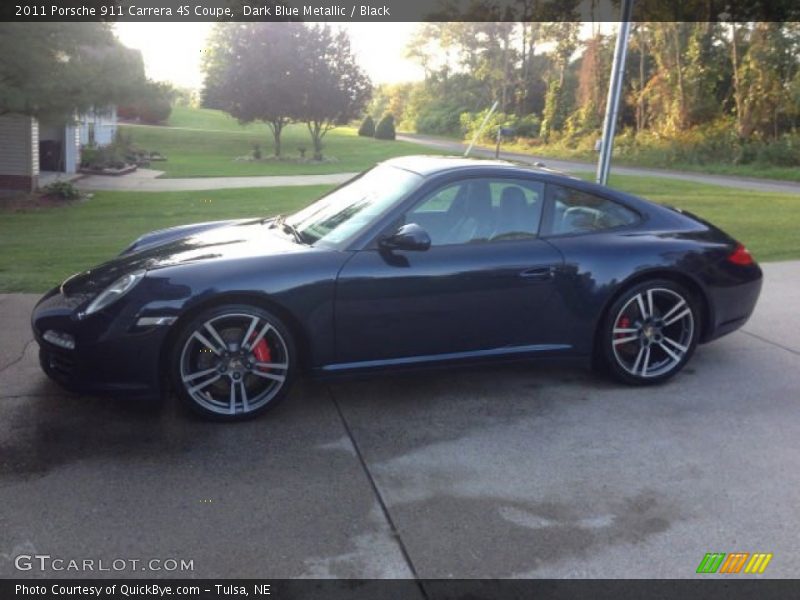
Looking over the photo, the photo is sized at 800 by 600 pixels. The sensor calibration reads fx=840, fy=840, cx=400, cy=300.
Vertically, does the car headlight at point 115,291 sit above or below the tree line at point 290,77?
below

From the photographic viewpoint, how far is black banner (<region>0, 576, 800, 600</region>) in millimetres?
2965

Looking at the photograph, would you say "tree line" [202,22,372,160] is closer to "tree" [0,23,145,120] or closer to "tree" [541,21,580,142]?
"tree" [541,21,580,142]

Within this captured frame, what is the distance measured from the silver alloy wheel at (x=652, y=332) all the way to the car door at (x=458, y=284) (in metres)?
0.51

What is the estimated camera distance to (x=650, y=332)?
5230mm

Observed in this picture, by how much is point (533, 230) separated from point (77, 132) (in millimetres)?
27193

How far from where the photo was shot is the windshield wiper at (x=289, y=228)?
16.5 ft

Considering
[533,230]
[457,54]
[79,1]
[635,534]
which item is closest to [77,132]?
[79,1]

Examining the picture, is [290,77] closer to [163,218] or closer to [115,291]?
[163,218]

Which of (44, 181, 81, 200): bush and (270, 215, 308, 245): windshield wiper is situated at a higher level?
(270, 215, 308, 245): windshield wiper

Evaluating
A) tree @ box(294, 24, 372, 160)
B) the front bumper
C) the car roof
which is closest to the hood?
the front bumper

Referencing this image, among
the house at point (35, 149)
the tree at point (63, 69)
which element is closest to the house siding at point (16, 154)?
the house at point (35, 149)

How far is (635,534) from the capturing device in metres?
3.44

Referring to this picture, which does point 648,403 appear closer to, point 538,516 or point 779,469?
point 779,469

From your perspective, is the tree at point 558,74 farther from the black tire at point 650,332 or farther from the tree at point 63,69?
the black tire at point 650,332
